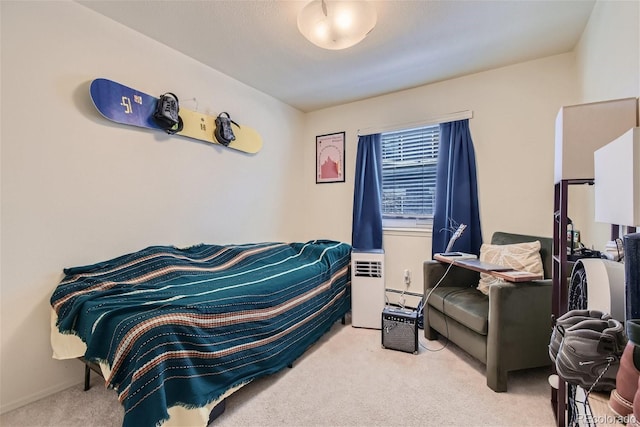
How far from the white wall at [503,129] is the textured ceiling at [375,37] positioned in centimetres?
16

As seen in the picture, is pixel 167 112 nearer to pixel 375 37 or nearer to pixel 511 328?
pixel 375 37

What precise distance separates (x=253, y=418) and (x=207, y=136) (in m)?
2.18

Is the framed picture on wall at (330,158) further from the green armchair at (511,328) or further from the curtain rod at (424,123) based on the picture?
the green armchair at (511,328)


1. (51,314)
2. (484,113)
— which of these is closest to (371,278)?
(484,113)

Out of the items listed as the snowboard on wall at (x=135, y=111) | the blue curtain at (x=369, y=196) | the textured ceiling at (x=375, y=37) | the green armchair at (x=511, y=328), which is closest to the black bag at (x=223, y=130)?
the snowboard on wall at (x=135, y=111)

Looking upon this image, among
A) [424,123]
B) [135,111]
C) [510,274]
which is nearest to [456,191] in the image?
[424,123]

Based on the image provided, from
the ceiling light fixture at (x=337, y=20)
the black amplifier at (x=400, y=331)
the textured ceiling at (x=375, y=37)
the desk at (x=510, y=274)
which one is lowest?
the black amplifier at (x=400, y=331)

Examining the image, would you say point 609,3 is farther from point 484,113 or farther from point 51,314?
point 51,314

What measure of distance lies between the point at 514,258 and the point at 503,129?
1.24m

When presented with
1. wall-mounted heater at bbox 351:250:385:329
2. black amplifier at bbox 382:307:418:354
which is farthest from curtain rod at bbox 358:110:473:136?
black amplifier at bbox 382:307:418:354

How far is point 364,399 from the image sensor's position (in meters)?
1.67

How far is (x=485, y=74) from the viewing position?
8.80 feet

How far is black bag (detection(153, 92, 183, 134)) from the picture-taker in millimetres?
2115

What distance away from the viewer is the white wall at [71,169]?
159 centimetres
